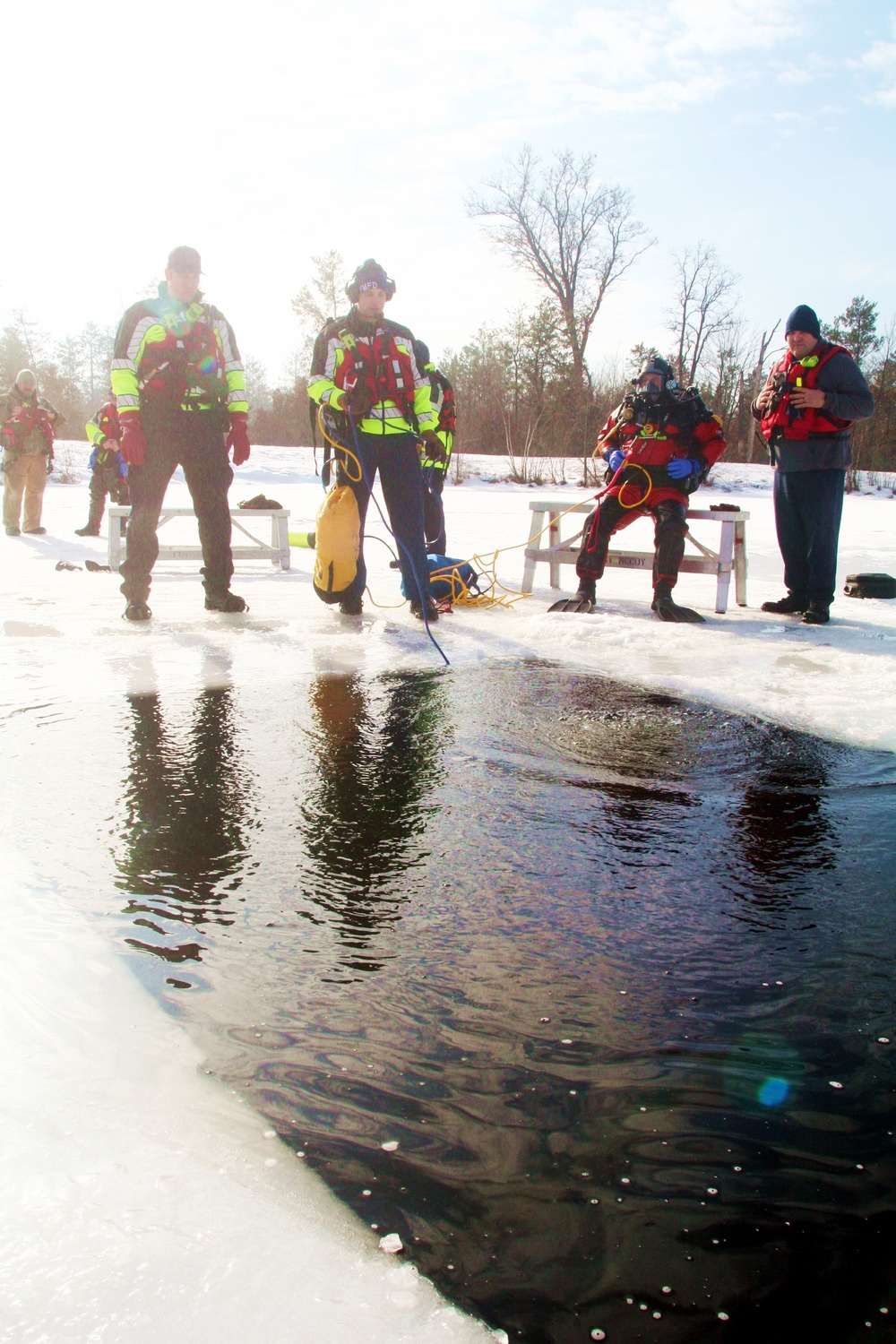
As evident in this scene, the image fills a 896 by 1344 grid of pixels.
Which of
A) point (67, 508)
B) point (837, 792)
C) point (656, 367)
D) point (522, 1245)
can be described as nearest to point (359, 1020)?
point (522, 1245)

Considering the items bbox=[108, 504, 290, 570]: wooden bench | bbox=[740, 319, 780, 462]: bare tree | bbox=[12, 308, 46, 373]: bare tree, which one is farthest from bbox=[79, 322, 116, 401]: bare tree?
bbox=[108, 504, 290, 570]: wooden bench

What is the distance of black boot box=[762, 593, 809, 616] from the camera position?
6141 mm

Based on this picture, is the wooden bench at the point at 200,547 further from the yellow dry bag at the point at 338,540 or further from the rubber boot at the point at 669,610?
the rubber boot at the point at 669,610

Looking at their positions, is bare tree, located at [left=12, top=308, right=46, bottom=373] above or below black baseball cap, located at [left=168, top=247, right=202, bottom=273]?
above

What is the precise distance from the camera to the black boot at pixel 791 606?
6141 mm

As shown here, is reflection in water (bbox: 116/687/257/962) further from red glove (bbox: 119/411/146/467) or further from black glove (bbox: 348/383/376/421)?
black glove (bbox: 348/383/376/421)

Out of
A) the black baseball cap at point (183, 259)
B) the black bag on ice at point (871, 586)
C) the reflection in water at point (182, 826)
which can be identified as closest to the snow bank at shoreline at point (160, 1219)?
the reflection in water at point (182, 826)

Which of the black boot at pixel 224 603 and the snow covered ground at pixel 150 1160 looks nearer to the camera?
the snow covered ground at pixel 150 1160

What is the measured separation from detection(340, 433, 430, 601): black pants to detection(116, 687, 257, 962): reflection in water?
7.06ft

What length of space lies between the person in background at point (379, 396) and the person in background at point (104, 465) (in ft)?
13.6

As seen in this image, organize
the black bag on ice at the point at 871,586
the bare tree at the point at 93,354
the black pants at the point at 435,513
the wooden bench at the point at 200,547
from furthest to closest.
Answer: the bare tree at the point at 93,354
the black pants at the point at 435,513
the wooden bench at the point at 200,547
the black bag on ice at the point at 871,586

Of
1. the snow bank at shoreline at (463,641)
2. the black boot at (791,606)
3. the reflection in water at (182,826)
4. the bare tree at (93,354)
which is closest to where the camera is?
the reflection in water at (182,826)

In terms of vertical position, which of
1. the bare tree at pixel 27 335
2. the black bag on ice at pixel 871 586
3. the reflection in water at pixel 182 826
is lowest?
the reflection in water at pixel 182 826

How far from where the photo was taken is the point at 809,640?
5.19 metres
